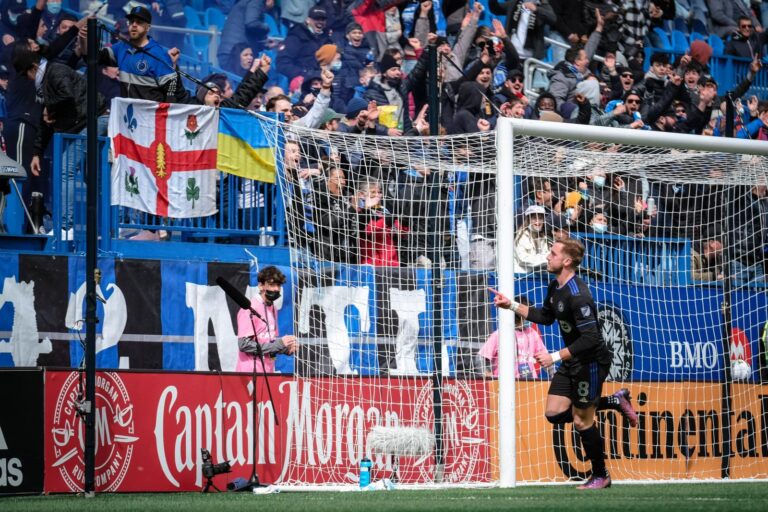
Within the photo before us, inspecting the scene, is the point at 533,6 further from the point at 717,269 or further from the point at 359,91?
the point at 717,269

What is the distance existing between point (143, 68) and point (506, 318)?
4913 millimetres

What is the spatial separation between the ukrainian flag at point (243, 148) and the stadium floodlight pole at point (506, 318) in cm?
271

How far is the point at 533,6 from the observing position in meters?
17.7

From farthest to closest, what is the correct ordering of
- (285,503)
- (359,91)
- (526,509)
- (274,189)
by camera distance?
(359,91) < (274,189) < (285,503) < (526,509)

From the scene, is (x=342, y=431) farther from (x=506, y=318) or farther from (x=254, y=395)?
(x=506, y=318)

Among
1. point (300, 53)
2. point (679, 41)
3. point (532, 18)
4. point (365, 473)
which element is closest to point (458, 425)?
point (365, 473)

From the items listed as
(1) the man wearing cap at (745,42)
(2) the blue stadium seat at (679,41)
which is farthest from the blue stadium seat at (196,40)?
(1) the man wearing cap at (745,42)

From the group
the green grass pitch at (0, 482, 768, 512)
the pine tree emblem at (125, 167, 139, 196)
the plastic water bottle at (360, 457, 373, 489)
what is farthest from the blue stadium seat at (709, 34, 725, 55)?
the plastic water bottle at (360, 457, 373, 489)

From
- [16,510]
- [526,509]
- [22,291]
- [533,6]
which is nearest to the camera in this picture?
[526,509]

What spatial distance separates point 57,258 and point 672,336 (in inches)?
265

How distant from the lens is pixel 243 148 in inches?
469

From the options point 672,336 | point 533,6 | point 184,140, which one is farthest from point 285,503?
point 533,6

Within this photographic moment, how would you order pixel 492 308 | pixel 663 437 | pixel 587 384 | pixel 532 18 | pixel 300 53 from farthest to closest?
pixel 532 18 → pixel 300 53 → pixel 663 437 → pixel 492 308 → pixel 587 384

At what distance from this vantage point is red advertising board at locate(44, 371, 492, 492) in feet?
30.9
